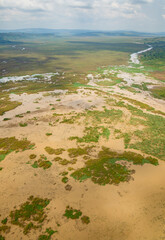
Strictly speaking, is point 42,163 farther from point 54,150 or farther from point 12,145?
point 12,145

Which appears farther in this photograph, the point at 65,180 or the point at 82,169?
the point at 82,169

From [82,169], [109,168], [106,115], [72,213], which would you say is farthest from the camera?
[106,115]

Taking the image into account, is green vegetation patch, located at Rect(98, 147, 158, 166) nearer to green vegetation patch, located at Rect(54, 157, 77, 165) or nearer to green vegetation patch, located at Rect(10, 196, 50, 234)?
green vegetation patch, located at Rect(54, 157, 77, 165)

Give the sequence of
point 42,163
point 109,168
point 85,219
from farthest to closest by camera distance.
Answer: point 42,163 < point 109,168 < point 85,219

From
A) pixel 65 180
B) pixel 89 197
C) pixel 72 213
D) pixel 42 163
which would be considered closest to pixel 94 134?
pixel 42 163

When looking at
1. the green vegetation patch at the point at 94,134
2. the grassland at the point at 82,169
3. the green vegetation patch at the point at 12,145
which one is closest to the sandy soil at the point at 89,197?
the grassland at the point at 82,169

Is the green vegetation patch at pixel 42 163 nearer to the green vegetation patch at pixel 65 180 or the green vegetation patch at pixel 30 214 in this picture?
the green vegetation patch at pixel 65 180

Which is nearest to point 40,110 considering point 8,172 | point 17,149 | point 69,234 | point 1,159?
point 17,149
